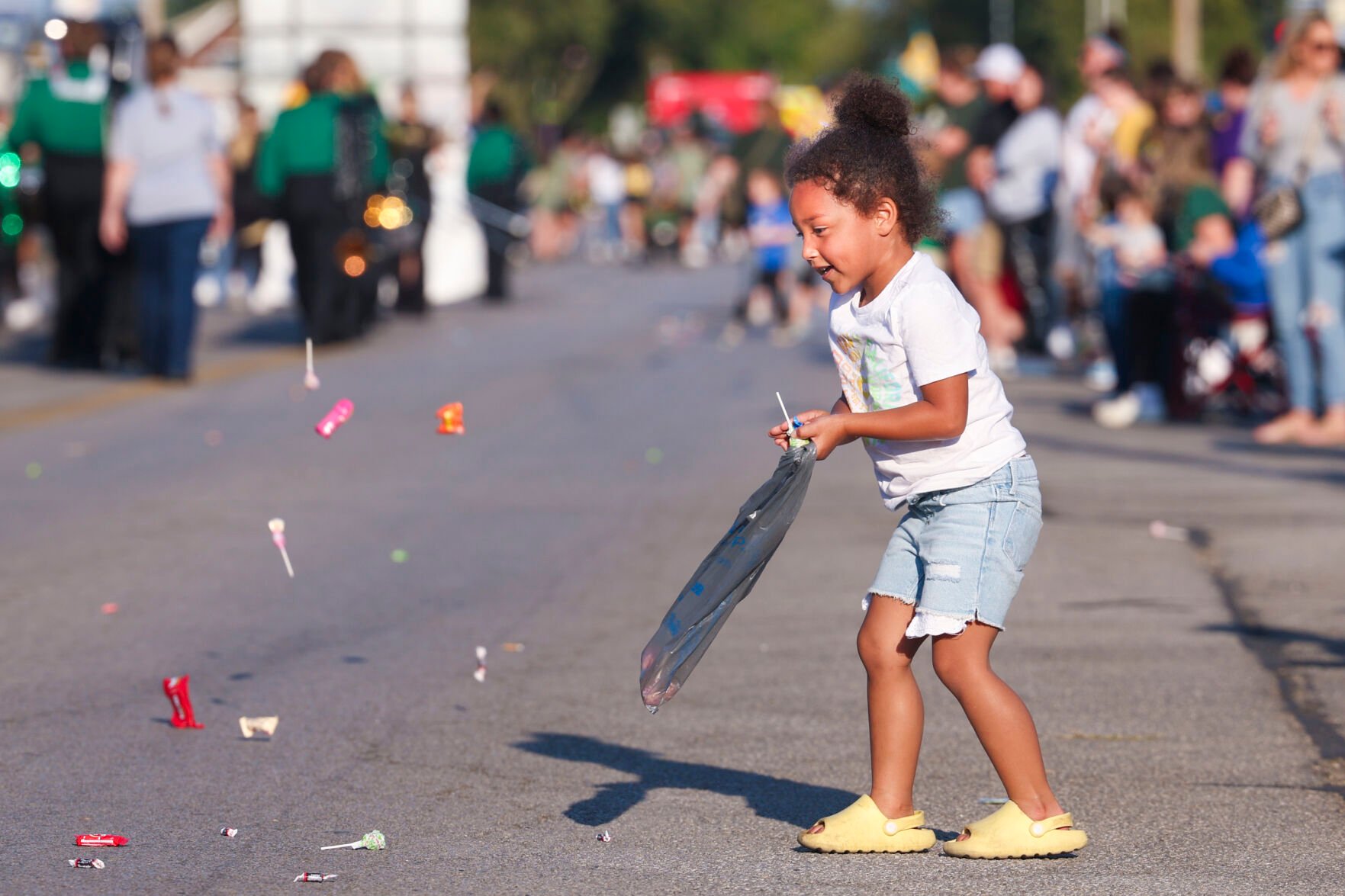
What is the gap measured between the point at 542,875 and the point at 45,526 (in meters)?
4.96

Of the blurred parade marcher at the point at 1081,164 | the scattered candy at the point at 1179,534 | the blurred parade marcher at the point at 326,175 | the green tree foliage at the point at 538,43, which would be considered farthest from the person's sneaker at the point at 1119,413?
the green tree foliage at the point at 538,43

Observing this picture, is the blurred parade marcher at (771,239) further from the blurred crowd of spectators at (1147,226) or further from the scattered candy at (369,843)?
the scattered candy at (369,843)

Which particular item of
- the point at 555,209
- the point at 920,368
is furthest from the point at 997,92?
the point at 555,209

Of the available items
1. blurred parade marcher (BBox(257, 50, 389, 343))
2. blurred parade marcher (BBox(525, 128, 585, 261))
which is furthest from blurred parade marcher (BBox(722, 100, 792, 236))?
blurred parade marcher (BBox(525, 128, 585, 261))

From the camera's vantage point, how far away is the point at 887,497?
14.5 ft

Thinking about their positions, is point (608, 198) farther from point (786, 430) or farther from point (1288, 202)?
point (786, 430)

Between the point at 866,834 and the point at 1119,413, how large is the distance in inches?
303

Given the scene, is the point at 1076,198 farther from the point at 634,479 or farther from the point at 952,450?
the point at 952,450

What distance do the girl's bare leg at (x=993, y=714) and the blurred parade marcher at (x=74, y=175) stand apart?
1070 cm

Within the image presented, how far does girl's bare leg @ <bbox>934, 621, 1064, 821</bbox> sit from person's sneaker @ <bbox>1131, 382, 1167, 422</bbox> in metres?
7.74

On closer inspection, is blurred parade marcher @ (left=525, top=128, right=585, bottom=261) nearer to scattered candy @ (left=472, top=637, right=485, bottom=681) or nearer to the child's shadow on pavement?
scattered candy @ (left=472, top=637, right=485, bottom=681)

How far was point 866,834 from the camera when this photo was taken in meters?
4.27

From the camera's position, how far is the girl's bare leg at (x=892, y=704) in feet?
14.0

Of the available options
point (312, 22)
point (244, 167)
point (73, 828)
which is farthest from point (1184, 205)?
point (312, 22)
